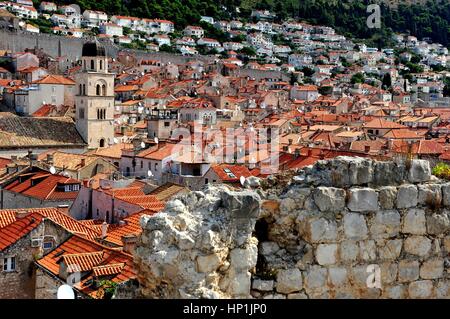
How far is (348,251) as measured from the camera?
600 cm

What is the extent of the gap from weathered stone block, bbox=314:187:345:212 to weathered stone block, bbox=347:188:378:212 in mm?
91

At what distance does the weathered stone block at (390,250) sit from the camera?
6086 mm

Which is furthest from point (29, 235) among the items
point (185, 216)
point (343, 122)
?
point (343, 122)

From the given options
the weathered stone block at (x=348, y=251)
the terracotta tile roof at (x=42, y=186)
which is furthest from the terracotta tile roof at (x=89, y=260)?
the terracotta tile roof at (x=42, y=186)

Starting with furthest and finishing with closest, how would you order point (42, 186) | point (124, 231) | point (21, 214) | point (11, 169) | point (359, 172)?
1. point (11, 169)
2. point (42, 186)
3. point (21, 214)
4. point (124, 231)
5. point (359, 172)

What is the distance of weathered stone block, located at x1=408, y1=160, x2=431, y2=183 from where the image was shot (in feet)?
20.5

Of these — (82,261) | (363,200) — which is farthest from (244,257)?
(82,261)

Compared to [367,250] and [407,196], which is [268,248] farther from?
[407,196]

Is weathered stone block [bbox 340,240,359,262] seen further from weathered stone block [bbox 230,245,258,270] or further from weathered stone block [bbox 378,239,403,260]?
weathered stone block [bbox 230,245,258,270]

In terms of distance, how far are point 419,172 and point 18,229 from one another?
11.8 meters

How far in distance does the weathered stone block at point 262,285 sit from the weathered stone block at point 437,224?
1514 millimetres

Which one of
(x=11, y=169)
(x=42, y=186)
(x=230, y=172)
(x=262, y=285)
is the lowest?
(x=11, y=169)

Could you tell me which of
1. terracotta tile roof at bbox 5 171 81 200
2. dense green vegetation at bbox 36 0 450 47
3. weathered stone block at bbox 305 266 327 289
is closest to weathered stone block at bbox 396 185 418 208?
weathered stone block at bbox 305 266 327 289
